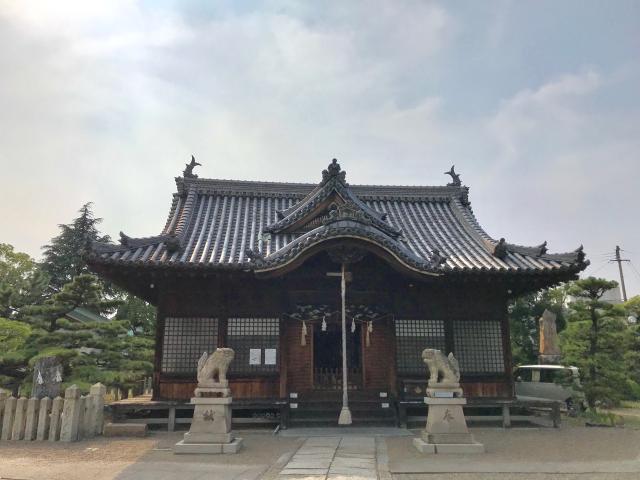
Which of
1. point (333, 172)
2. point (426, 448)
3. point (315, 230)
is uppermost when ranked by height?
point (333, 172)

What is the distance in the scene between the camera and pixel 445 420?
31.5 feet

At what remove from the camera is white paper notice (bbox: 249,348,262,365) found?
526 inches

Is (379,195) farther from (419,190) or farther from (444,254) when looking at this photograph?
(444,254)

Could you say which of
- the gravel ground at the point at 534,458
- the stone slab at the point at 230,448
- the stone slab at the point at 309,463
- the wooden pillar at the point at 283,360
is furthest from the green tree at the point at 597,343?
the stone slab at the point at 230,448

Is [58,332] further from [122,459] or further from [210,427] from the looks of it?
[210,427]

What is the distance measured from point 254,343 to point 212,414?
12.4 ft

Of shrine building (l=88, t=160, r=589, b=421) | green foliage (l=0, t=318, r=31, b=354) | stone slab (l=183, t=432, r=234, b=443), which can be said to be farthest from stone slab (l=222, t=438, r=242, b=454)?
green foliage (l=0, t=318, r=31, b=354)

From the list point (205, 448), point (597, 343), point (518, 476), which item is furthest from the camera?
point (597, 343)

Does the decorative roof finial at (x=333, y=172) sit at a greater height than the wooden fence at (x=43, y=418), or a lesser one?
greater

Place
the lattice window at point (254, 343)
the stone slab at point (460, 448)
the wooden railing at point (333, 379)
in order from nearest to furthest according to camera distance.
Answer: the stone slab at point (460, 448)
the lattice window at point (254, 343)
the wooden railing at point (333, 379)

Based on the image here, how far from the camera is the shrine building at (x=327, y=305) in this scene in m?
12.5

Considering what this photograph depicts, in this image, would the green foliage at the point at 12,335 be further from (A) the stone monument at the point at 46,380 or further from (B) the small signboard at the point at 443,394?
(B) the small signboard at the point at 443,394

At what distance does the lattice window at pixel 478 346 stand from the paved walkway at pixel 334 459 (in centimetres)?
435

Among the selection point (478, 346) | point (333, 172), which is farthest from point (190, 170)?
point (478, 346)
